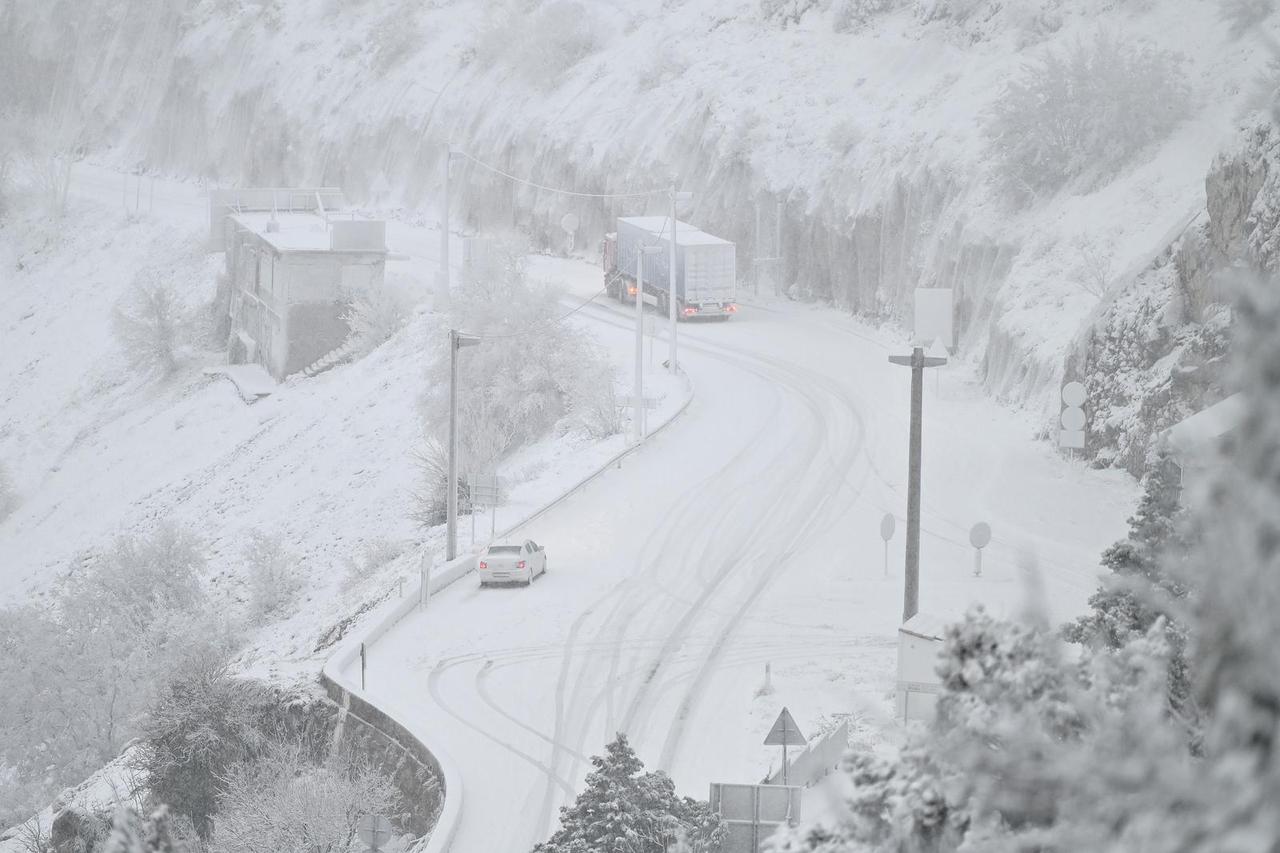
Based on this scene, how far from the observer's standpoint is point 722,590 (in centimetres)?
2972

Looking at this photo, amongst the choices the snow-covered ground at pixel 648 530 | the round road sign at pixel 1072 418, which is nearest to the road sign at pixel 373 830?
the snow-covered ground at pixel 648 530

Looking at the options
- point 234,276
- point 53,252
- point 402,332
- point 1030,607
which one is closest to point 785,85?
point 402,332

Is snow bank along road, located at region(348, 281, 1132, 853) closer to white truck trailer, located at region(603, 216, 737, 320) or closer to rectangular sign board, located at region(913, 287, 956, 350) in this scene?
rectangular sign board, located at region(913, 287, 956, 350)

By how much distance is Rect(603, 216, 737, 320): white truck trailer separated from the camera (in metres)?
51.5

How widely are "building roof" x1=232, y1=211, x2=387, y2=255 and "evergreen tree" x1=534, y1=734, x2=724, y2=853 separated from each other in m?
49.2

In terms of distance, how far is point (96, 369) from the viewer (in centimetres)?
7644

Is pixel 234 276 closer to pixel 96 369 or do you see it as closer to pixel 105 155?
pixel 96 369

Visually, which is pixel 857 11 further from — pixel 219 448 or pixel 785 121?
pixel 219 448

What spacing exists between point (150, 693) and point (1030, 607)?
29600 mm

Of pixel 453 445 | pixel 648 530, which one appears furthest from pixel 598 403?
pixel 453 445

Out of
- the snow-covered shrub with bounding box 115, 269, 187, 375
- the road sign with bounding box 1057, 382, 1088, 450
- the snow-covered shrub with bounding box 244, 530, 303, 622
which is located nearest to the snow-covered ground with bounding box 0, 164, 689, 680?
the snow-covered shrub with bounding box 244, 530, 303, 622

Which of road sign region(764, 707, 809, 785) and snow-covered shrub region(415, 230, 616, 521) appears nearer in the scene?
road sign region(764, 707, 809, 785)

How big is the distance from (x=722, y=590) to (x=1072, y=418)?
7.34 meters

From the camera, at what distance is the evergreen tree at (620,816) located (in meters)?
14.9
